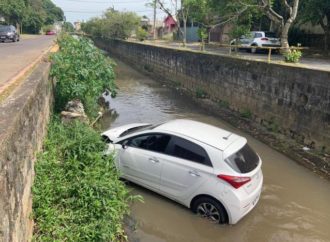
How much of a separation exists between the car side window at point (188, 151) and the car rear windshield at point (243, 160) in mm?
407

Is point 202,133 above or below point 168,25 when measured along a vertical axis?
below

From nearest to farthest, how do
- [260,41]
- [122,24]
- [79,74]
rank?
[79,74] → [260,41] → [122,24]

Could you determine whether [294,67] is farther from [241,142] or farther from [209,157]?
[209,157]

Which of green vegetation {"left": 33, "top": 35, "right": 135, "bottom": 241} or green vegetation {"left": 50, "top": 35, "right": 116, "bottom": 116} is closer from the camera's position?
green vegetation {"left": 33, "top": 35, "right": 135, "bottom": 241}

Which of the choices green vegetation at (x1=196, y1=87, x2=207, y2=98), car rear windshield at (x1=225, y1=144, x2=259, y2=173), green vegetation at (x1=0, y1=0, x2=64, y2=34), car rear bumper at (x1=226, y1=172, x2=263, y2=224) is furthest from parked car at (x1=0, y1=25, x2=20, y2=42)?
green vegetation at (x1=0, y1=0, x2=64, y2=34)

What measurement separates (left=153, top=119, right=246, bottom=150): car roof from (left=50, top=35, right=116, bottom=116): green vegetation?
4460 millimetres

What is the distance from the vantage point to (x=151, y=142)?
748cm

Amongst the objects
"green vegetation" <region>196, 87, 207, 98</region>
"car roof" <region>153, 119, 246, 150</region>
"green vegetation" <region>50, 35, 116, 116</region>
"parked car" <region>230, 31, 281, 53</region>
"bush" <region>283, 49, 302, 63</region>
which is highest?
"parked car" <region>230, 31, 281, 53</region>

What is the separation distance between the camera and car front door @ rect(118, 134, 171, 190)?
23.9ft

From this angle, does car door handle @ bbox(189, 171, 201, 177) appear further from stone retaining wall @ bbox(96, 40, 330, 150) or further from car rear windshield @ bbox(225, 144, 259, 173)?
stone retaining wall @ bbox(96, 40, 330, 150)

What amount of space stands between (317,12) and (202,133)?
60.8 feet

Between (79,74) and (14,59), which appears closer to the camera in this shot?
(79,74)

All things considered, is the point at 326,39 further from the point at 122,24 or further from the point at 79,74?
the point at 122,24

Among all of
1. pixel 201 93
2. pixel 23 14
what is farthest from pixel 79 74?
pixel 23 14
